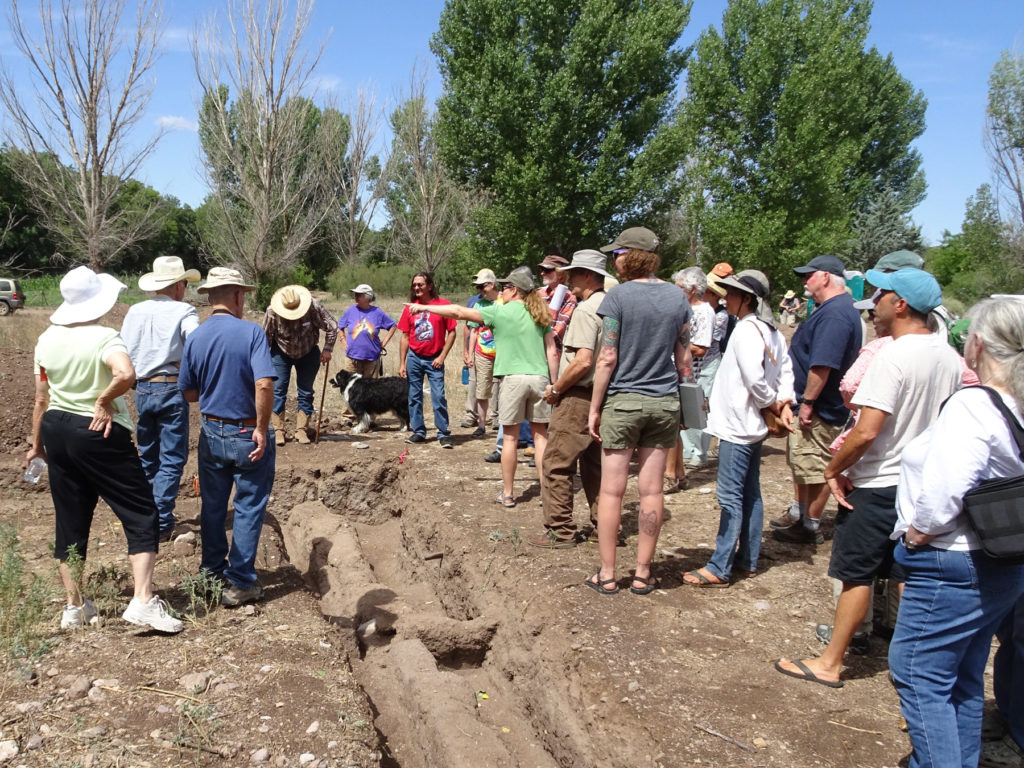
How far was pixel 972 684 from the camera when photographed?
8.51 ft

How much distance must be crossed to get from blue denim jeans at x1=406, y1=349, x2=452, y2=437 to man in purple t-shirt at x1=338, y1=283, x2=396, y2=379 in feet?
3.26

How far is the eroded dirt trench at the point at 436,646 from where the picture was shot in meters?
3.68

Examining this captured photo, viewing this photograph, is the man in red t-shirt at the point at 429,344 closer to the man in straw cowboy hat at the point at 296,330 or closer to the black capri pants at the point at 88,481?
the man in straw cowboy hat at the point at 296,330

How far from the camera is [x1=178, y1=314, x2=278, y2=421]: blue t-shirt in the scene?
4.20 m

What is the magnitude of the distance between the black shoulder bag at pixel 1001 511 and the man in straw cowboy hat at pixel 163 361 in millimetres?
4890

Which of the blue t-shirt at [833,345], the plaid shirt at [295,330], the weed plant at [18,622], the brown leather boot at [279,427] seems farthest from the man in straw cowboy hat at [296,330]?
the blue t-shirt at [833,345]

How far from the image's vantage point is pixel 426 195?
31.2 metres

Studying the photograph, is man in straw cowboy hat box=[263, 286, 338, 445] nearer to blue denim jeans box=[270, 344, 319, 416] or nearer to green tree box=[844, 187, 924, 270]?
blue denim jeans box=[270, 344, 319, 416]

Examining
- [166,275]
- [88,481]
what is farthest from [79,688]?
[166,275]

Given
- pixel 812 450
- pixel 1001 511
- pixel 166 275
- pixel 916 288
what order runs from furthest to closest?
1. pixel 166 275
2. pixel 812 450
3. pixel 916 288
4. pixel 1001 511

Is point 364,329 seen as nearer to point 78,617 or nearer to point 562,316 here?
point 562,316

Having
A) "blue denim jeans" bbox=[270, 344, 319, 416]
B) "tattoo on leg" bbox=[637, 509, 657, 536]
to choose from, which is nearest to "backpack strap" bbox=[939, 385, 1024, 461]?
"tattoo on leg" bbox=[637, 509, 657, 536]

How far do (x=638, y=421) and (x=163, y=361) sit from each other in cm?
354

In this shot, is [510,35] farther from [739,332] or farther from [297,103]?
[739,332]
